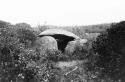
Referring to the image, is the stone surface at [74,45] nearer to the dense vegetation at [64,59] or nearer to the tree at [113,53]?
the dense vegetation at [64,59]

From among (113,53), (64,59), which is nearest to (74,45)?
(64,59)

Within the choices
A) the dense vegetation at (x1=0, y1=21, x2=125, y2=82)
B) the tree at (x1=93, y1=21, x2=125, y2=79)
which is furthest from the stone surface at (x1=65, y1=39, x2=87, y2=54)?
the tree at (x1=93, y1=21, x2=125, y2=79)

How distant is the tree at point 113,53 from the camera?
12.9 meters

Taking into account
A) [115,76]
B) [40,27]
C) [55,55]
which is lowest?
Result: [115,76]

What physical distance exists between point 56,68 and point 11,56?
2515 millimetres

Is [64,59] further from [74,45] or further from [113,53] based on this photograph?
[113,53]

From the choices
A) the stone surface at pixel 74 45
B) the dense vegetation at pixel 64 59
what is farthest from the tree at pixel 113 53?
the stone surface at pixel 74 45

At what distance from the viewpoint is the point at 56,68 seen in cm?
1369

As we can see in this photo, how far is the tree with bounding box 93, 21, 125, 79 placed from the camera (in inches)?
508

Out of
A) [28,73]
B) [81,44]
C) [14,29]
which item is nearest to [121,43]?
[81,44]

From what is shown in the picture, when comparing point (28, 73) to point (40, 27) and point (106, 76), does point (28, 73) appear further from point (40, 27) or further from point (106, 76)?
point (40, 27)

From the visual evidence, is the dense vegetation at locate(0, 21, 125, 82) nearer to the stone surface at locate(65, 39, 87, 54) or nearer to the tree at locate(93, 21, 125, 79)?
the tree at locate(93, 21, 125, 79)

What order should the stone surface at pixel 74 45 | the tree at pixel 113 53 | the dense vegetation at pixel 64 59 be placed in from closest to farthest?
the dense vegetation at pixel 64 59 → the tree at pixel 113 53 → the stone surface at pixel 74 45

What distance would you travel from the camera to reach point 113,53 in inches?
510
